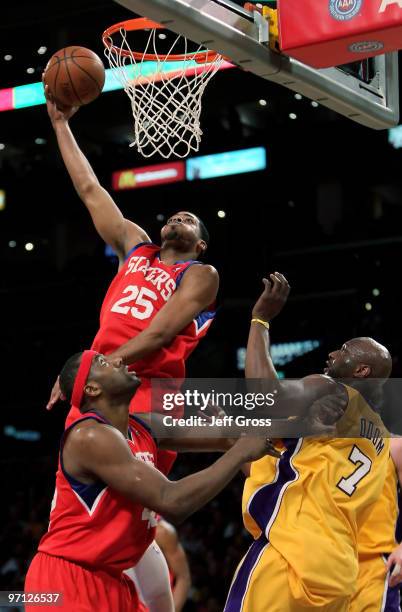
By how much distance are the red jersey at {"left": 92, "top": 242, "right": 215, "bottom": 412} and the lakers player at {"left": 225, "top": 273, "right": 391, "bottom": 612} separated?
591mm

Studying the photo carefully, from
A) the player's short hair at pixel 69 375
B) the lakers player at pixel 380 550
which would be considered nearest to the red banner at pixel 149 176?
the lakers player at pixel 380 550

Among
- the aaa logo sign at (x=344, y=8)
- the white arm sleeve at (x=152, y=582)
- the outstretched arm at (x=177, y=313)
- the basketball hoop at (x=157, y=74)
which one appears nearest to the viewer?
the aaa logo sign at (x=344, y=8)

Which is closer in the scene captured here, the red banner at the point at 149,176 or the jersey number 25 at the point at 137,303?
the jersey number 25 at the point at 137,303

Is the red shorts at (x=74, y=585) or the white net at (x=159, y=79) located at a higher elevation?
the white net at (x=159, y=79)

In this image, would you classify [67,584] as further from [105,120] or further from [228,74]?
[105,120]

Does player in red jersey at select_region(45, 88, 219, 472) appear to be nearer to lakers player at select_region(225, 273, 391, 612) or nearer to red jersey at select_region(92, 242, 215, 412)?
red jersey at select_region(92, 242, 215, 412)

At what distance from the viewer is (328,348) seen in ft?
43.8

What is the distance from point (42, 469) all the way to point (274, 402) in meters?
10.2

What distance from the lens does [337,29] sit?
4332mm

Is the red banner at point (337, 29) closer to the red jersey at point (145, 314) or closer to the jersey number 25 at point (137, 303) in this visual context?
the red jersey at point (145, 314)

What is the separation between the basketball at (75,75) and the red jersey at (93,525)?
6.24ft

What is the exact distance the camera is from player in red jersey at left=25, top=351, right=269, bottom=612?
366cm

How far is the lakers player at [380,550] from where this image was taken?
14.5 ft

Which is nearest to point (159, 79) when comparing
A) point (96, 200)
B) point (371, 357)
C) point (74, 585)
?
point (96, 200)
